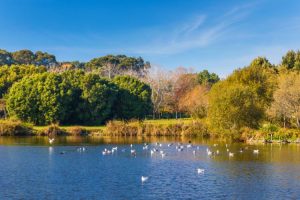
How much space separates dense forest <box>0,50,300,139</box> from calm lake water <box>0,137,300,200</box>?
1255 cm

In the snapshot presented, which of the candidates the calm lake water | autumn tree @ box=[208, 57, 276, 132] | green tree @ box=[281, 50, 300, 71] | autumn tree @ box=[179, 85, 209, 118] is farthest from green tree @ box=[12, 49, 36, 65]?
the calm lake water

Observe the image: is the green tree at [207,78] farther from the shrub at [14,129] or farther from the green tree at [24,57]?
the green tree at [24,57]

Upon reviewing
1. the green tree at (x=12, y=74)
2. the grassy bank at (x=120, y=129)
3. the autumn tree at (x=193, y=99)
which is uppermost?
the green tree at (x=12, y=74)

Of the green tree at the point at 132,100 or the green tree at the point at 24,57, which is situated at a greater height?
the green tree at the point at 24,57

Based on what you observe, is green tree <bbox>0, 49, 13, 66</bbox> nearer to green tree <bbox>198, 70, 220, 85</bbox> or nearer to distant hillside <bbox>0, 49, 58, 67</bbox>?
distant hillside <bbox>0, 49, 58, 67</bbox>

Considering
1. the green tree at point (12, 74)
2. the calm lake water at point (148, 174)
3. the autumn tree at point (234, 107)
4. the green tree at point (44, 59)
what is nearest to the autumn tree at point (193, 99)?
the autumn tree at point (234, 107)

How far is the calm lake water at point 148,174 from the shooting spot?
32.2 meters

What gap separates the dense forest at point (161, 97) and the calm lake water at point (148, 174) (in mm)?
12555

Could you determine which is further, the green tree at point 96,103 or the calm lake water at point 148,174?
the green tree at point 96,103

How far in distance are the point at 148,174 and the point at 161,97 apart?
82.2 m

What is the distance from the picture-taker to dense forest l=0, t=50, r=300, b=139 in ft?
241

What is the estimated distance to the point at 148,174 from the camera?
40.3m

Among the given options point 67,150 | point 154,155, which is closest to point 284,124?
point 154,155

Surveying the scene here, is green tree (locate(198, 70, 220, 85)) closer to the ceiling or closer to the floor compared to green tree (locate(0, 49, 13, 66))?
closer to the floor
